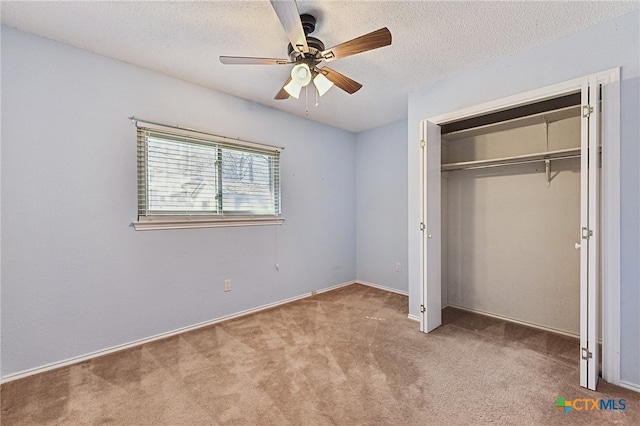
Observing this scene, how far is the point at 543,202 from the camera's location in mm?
2791

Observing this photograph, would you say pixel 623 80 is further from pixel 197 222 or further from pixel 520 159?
pixel 197 222

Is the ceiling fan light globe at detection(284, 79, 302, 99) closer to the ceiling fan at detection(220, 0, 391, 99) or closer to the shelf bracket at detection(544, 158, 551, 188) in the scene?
the ceiling fan at detection(220, 0, 391, 99)

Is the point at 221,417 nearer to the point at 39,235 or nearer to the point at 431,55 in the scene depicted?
the point at 39,235

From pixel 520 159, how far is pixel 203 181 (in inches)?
125


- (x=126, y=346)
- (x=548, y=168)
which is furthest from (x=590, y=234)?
(x=126, y=346)

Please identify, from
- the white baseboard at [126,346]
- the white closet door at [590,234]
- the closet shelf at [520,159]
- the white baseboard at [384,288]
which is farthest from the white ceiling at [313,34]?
the white baseboard at [384,288]

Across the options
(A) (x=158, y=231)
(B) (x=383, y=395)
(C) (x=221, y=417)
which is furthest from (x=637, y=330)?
(A) (x=158, y=231)

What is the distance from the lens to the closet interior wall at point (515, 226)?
2.65 metres

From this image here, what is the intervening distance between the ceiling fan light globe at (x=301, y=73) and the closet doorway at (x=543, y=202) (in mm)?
1312

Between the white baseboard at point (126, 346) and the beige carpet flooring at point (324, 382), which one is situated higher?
the white baseboard at point (126, 346)

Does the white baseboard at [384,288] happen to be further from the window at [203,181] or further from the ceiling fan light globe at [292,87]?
the ceiling fan light globe at [292,87]

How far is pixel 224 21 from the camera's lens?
1920 mm

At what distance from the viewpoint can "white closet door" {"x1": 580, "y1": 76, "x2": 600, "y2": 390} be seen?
5.90 feet

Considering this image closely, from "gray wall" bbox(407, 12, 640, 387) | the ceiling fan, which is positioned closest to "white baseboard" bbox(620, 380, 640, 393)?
"gray wall" bbox(407, 12, 640, 387)
